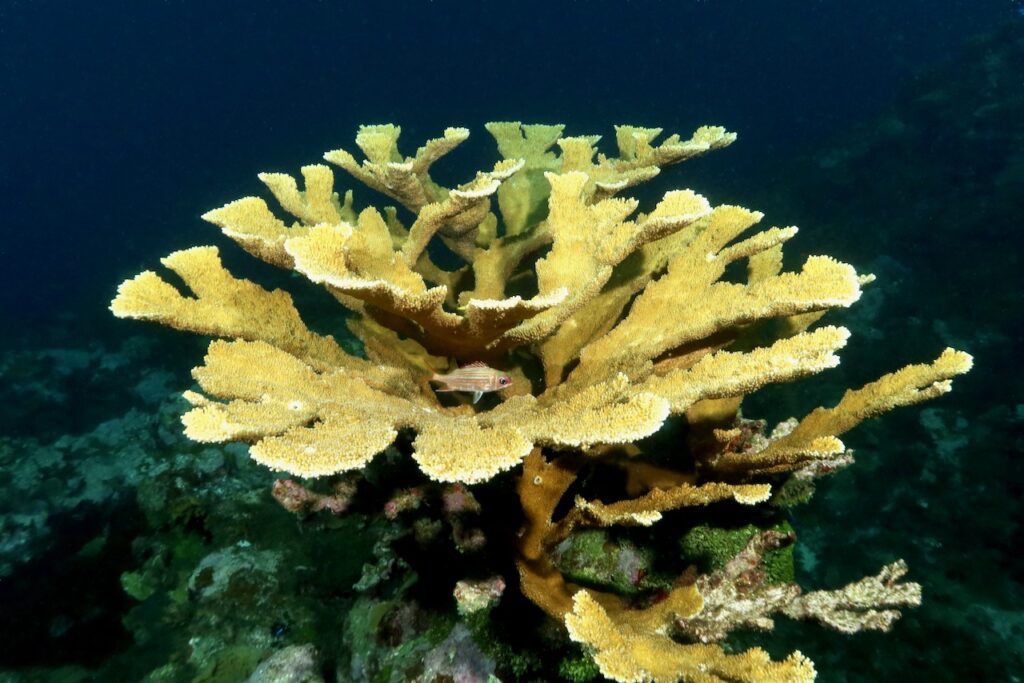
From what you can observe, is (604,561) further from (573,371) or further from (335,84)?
(335,84)

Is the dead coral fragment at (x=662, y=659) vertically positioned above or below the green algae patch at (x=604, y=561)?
above

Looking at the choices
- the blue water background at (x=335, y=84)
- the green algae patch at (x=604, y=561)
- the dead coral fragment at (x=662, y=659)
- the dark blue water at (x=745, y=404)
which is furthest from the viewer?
the blue water background at (x=335, y=84)

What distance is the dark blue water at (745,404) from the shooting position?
6016mm

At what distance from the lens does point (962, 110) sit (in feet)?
72.3

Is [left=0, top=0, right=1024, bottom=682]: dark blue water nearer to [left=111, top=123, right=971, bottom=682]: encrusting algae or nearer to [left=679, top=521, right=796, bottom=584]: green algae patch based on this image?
[left=679, top=521, right=796, bottom=584]: green algae patch

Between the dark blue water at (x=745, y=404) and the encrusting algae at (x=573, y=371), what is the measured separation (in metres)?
2.42

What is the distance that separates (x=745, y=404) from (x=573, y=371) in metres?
8.69

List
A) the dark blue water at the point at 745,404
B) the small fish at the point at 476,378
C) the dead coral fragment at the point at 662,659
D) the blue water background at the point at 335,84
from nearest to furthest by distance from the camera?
the dead coral fragment at the point at 662,659 < the small fish at the point at 476,378 < the dark blue water at the point at 745,404 < the blue water background at the point at 335,84

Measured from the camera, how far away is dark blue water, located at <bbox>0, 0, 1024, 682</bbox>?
19.7 ft

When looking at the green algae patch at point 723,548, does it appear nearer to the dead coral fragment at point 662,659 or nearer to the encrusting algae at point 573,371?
the encrusting algae at point 573,371

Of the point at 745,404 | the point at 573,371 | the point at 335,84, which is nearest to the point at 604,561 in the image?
the point at 573,371

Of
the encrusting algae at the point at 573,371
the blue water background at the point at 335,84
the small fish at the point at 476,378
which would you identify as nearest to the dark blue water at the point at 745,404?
the blue water background at the point at 335,84

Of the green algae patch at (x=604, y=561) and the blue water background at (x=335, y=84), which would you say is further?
the blue water background at (x=335, y=84)

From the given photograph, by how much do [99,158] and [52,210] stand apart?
1088cm
